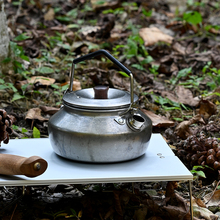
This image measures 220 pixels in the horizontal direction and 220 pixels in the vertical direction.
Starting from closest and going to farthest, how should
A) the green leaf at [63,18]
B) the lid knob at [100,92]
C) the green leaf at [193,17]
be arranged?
1. the lid knob at [100,92]
2. the green leaf at [193,17]
3. the green leaf at [63,18]

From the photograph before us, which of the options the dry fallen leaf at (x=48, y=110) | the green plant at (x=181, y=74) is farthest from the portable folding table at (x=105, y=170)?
the green plant at (x=181, y=74)

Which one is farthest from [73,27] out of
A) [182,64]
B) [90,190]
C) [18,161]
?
[18,161]

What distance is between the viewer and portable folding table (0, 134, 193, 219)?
1341mm

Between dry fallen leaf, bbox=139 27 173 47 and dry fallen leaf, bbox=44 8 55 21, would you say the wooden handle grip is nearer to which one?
dry fallen leaf, bbox=139 27 173 47

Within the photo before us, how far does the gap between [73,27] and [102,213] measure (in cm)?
280

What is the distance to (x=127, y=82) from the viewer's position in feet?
9.52

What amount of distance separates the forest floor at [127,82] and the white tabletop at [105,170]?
0.19m

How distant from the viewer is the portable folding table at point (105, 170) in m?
1.34

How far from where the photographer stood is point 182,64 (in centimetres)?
333

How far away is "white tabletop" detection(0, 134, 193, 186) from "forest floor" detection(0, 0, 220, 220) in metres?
0.19

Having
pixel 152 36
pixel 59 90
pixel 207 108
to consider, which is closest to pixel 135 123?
pixel 207 108

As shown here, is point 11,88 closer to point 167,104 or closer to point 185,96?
point 167,104

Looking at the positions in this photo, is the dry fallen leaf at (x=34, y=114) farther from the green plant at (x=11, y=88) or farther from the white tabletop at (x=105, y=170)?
the white tabletop at (x=105, y=170)

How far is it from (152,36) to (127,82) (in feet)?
3.24
